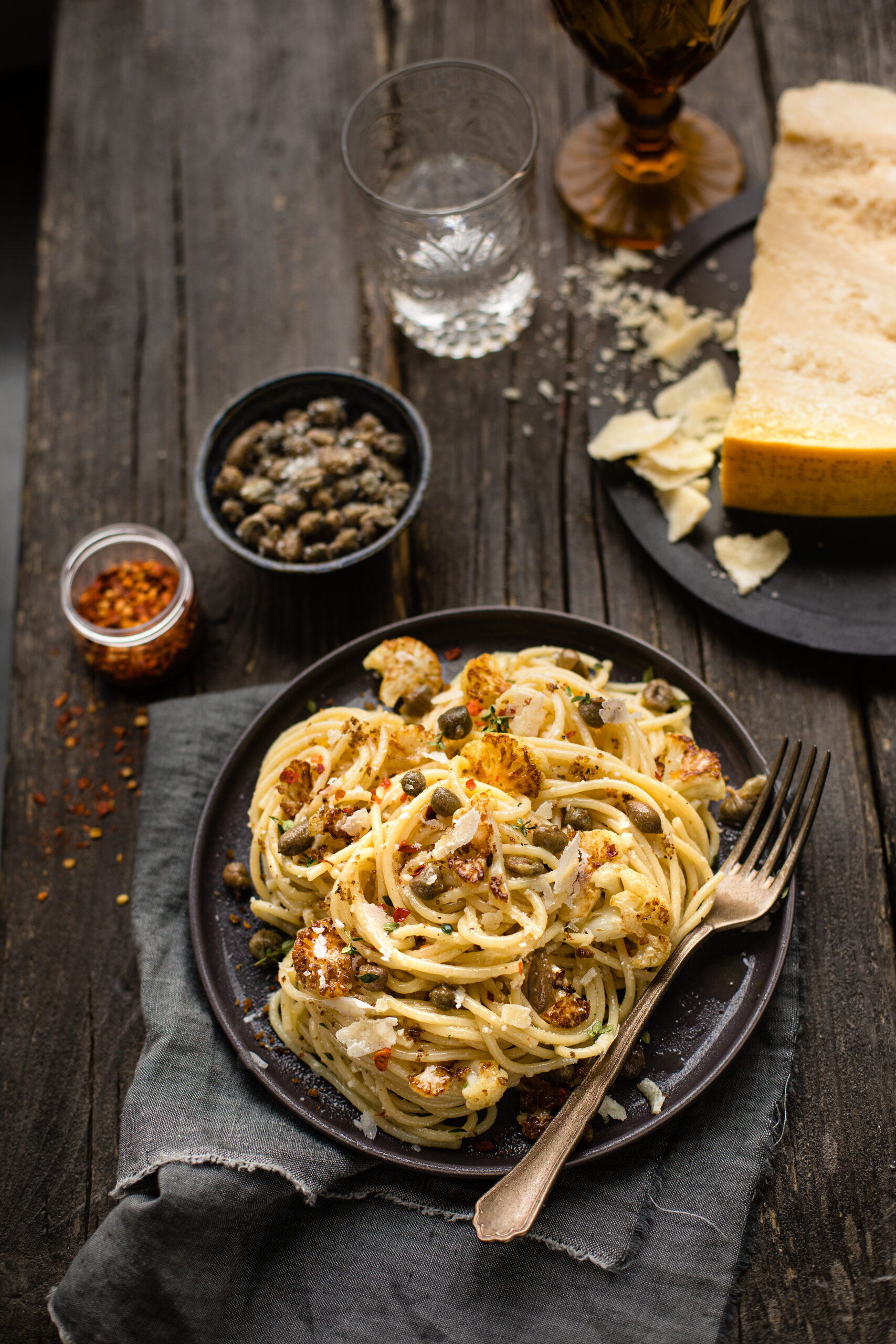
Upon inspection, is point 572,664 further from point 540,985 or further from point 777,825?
point 540,985

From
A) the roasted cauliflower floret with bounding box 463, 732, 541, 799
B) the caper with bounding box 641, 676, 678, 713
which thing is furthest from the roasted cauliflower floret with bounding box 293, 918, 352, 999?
the caper with bounding box 641, 676, 678, 713

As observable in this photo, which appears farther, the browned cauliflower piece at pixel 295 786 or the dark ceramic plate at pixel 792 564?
the dark ceramic plate at pixel 792 564

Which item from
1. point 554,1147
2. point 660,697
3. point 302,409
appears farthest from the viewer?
point 302,409

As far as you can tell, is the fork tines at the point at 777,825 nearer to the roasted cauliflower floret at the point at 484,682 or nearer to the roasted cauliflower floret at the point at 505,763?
the roasted cauliflower floret at the point at 505,763

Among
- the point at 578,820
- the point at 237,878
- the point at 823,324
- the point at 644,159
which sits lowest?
A: the point at 237,878

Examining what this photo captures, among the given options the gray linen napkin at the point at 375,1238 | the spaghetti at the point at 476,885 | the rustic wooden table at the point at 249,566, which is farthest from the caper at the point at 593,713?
the gray linen napkin at the point at 375,1238

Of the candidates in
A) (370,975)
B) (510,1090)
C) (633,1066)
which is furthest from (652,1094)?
(370,975)
